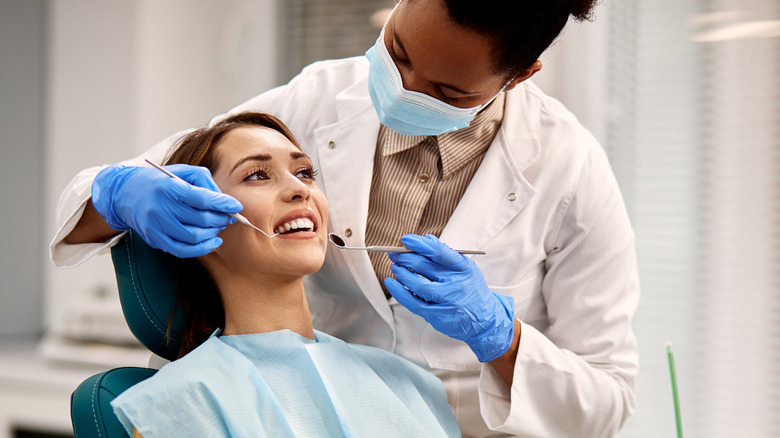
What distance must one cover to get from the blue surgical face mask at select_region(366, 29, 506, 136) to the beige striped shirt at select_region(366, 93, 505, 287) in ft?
0.50

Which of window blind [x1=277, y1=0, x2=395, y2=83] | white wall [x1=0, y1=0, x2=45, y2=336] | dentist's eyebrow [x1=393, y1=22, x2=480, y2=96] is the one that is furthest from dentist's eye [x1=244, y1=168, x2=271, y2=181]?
white wall [x1=0, y1=0, x2=45, y2=336]

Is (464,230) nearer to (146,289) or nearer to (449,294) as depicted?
(449,294)

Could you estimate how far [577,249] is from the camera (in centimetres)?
134

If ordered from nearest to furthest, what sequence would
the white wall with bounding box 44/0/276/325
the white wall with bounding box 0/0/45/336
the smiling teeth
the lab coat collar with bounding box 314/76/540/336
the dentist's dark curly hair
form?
the dentist's dark curly hair, the smiling teeth, the lab coat collar with bounding box 314/76/540/336, the white wall with bounding box 44/0/276/325, the white wall with bounding box 0/0/45/336

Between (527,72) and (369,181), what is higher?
(527,72)

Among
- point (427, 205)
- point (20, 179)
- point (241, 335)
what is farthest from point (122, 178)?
point (20, 179)

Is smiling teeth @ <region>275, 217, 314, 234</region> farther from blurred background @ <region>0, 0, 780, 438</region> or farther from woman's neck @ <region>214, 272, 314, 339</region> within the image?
blurred background @ <region>0, 0, 780, 438</region>

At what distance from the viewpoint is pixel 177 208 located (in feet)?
3.54

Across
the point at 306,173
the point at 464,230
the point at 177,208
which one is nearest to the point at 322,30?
the point at 306,173

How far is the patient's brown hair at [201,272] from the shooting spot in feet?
4.28

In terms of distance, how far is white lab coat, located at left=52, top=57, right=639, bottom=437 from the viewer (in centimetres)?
128

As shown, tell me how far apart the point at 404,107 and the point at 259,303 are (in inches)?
18.1

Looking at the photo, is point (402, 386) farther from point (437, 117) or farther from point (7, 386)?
point (7, 386)

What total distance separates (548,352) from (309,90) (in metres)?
0.77
